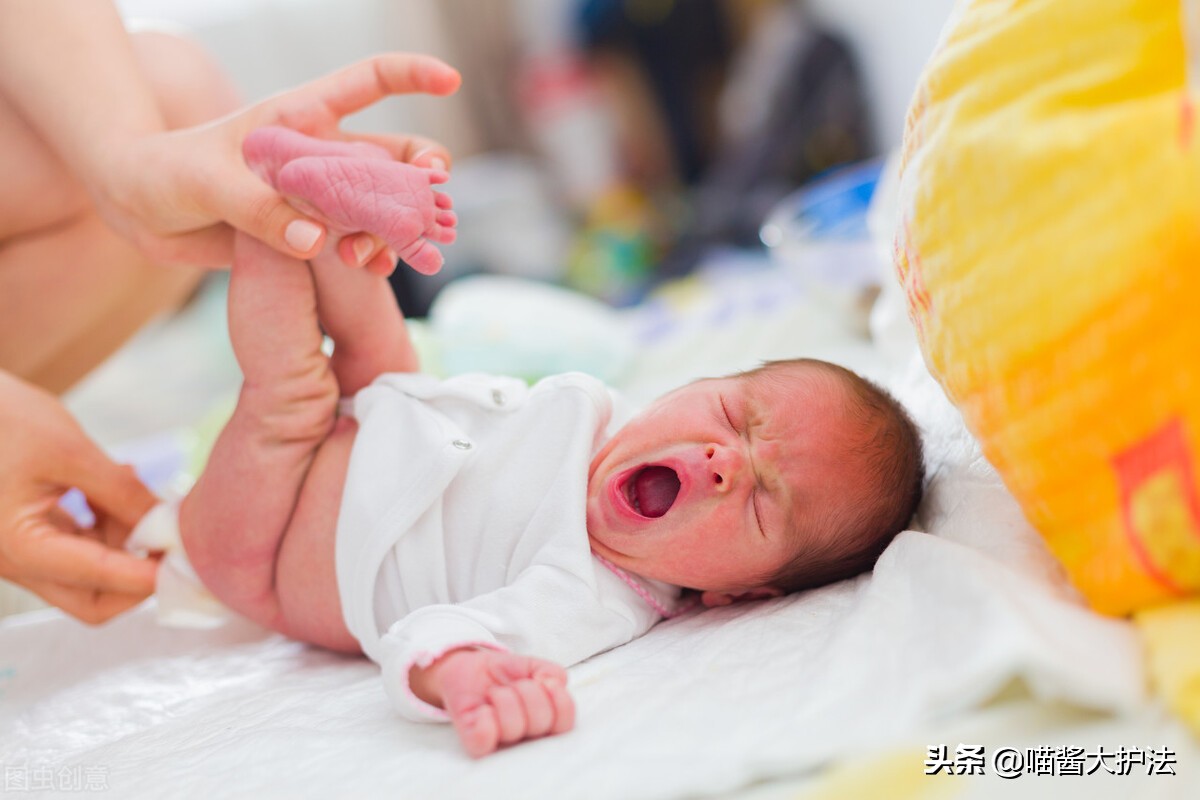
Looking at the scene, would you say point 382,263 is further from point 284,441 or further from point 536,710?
point 536,710

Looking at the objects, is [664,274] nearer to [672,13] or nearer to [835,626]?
[672,13]

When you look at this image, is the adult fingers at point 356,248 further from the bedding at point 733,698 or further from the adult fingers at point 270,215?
the bedding at point 733,698

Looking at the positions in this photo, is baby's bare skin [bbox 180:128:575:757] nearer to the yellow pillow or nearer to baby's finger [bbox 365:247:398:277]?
baby's finger [bbox 365:247:398:277]

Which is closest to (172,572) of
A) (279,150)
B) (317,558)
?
(317,558)

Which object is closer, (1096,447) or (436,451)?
(1096,447)

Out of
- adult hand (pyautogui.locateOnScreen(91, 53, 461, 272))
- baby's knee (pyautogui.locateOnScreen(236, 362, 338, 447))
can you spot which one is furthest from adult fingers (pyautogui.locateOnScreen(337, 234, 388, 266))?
baby's knee (pyautogui.locateOnScreen(236, 362, 338, 447))

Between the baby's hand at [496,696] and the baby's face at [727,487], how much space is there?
0.21 m

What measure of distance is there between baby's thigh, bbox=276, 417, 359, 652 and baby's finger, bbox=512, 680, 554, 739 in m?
0.36

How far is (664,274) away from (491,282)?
1.24 meters

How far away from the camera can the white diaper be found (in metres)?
1.14

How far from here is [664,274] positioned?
121 inches

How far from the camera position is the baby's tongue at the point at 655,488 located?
1.04m

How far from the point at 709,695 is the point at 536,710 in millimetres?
129

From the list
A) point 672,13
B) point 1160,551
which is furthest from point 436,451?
point 672,13
